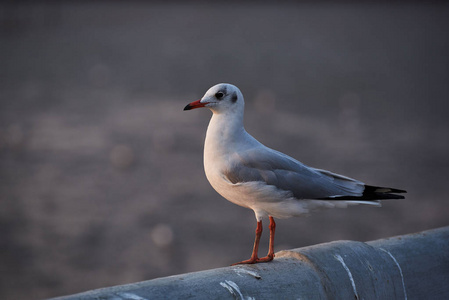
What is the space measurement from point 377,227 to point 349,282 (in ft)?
15.8

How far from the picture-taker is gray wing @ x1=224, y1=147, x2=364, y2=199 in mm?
2701

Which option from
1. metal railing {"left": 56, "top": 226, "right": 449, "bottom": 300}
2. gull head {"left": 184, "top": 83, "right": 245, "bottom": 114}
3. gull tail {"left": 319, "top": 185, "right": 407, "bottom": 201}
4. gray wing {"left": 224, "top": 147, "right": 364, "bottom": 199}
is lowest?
metal railing {"left": 56, "top": 226, "right": 449, "bottom": 300}

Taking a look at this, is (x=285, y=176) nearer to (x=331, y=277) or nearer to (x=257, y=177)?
(x=257, y=177)

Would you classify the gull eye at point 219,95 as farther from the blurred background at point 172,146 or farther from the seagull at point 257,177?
the blurred background at point 172,146

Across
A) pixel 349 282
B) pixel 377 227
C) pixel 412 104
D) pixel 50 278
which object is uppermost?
pixel 412 104

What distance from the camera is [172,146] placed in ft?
33.6

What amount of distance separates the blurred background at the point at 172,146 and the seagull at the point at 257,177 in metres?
3.47

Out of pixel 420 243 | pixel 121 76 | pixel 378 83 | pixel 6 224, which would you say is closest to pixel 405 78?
pixel 378 83

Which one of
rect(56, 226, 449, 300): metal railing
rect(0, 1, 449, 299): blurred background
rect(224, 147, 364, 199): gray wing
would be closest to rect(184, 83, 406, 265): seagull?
rect(224, 147, 364, 199): gray wing

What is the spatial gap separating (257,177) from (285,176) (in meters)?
0.14

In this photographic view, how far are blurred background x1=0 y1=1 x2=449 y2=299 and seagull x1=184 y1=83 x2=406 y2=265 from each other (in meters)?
3.47

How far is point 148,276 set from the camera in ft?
19.6

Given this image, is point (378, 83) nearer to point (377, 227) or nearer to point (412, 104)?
point (412, 104)

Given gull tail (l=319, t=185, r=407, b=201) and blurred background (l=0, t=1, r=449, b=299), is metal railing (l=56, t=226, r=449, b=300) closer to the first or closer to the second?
gull tail (l=319, t=185, r=407, b=201)
